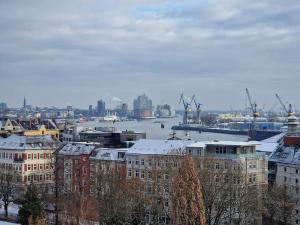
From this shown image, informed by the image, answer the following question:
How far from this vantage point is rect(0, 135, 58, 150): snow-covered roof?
51828 millimetres

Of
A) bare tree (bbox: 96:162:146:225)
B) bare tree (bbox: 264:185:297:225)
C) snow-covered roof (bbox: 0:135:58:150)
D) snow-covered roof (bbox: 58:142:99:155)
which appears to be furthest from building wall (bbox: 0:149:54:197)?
bare tree (bbox: 264:185:297:225)

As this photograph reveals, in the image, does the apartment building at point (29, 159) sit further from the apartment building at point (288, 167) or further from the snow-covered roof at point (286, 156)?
the snow-covered roof at point (286, 156)

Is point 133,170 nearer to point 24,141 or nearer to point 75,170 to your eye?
point 75,170

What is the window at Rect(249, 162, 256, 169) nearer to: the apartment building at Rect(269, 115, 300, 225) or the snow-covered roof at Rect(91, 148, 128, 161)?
the apartment building at Rect(269, 115, 300, 225)

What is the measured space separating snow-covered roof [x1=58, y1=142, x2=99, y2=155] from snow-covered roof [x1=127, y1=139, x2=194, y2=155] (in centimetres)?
485

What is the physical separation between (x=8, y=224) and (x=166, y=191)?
34.9ft

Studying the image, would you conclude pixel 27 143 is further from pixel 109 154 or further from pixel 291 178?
pixel 291 178

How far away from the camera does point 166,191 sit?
3469 centimetres

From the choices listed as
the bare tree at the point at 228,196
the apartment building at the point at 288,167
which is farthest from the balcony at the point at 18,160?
the apartment building at the point at 288,167

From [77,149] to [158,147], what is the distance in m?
8.84

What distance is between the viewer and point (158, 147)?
42.6 m

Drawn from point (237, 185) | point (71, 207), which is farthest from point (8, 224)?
point (237, 185)

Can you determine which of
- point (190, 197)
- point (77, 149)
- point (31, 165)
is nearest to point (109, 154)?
point (77, 149)

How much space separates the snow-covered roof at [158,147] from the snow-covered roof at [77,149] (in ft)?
15.9
